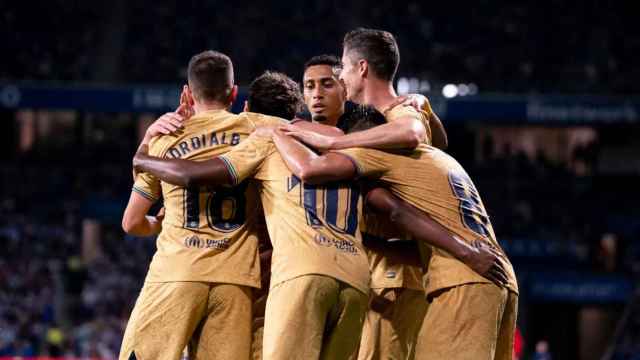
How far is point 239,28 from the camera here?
22812mm

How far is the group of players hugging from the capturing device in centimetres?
507

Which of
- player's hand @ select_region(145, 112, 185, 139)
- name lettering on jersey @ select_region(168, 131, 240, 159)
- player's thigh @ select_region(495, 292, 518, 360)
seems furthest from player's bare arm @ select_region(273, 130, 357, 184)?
player's thigh @ select_region(495, 292, 518, 360)

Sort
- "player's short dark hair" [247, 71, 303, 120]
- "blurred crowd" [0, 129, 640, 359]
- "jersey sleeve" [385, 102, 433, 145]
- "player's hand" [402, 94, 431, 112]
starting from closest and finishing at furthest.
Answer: "jersey sleeve" [385, 102, 433, 145]
"player's hand" [402, 94, 431, 112]
"player's short dark hair" [247, 71, 303, 120]
"blurred crowd" [0, 129, 640, 359]

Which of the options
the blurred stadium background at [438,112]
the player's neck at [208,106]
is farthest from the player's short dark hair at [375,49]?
the blurred stadium background at [438,112]

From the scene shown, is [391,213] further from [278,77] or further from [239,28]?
[239,28]

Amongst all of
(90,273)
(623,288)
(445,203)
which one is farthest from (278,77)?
(623,288)

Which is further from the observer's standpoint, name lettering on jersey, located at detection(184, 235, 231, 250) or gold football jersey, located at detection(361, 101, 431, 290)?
gold football jersey, located at detection(361, 101, 431, 290)

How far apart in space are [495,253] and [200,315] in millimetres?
1417

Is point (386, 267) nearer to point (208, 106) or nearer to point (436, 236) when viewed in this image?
point (436, 236)

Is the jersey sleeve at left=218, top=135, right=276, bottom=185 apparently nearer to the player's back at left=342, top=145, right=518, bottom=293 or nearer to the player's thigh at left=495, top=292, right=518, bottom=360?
the player's back at left=342, top=145, right=518, bottom=293

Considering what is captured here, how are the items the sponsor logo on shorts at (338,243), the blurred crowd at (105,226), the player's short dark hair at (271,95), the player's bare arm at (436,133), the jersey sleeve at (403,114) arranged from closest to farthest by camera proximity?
the sponsor logo on shorts at (338,243)
the jersey sleeve at (403,114)
the player's short dark hair at (271,95)
the player's bare arm at (436,133)
the blurred crowd at (105,226)

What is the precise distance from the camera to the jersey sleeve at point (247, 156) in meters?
5.23

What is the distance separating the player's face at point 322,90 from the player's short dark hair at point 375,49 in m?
0.16

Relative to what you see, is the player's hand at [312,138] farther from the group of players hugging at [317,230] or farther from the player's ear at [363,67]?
the player's ear at [363,67]
